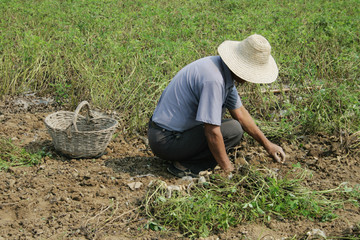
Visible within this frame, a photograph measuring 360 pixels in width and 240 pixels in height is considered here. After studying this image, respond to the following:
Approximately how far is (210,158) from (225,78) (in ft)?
2.69

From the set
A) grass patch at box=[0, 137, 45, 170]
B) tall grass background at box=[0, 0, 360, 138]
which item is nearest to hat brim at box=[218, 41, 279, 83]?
tall grass background at box=[0, 0, 360, 138]

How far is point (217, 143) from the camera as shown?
10.6 ft

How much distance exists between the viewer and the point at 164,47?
5340 millimetres

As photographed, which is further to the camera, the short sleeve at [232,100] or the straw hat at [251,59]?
the short sleeve at [232,100]

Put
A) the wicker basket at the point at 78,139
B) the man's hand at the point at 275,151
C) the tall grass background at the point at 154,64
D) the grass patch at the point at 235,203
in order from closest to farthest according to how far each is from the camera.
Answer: the grass patch at the point at 235,203 < the man's hand at the point at 275,151 < the wicker basket at the point at 78,139 < the tall grass background at the point at 154,64

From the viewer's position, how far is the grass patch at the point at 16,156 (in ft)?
12.0

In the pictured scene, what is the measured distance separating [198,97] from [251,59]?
19.4 inches

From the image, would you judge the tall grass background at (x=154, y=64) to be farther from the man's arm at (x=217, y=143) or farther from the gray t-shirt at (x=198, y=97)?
the man's arm at (x=217, y=143)

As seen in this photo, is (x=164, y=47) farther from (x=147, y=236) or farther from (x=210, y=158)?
(x=147, y=236)

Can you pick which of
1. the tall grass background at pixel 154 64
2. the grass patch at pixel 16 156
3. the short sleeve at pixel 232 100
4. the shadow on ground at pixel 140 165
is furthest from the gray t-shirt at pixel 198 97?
the grass patch at pixel 16 156

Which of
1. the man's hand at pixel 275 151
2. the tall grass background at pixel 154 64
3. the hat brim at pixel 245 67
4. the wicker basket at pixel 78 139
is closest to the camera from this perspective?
the hat brim at pixel 245 67

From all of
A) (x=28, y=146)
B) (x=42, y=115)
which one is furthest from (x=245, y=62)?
(x=42, y=115)

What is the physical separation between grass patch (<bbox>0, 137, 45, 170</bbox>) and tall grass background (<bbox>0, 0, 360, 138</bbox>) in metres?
1.05

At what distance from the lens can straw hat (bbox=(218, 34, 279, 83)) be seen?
3.12 metres
